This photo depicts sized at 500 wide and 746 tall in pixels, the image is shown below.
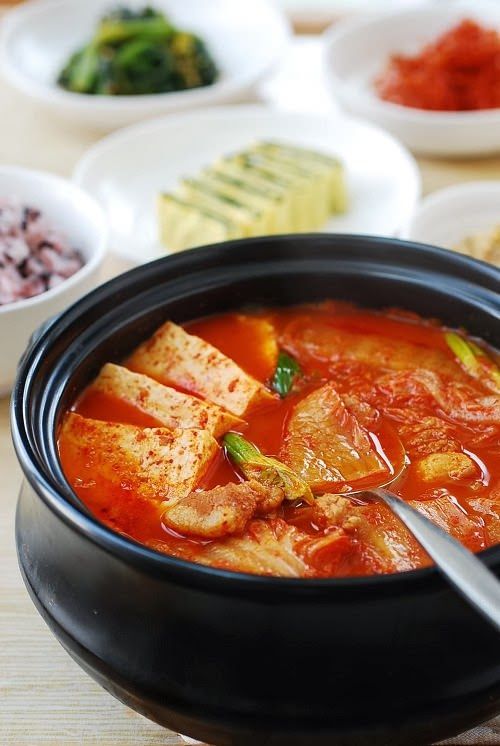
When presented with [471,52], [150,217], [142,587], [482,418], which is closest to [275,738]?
[142,587]

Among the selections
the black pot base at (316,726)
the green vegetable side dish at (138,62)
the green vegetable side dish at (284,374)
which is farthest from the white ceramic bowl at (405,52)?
the black pot base at (316,726)

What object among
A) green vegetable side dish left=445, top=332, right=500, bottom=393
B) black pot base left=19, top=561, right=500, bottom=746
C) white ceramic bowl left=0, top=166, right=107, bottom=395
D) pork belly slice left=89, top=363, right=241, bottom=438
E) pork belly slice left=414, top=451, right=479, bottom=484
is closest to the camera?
black pot base left=19, top=561, right=500, bottom=746

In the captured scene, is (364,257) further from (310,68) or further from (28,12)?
(28,12)

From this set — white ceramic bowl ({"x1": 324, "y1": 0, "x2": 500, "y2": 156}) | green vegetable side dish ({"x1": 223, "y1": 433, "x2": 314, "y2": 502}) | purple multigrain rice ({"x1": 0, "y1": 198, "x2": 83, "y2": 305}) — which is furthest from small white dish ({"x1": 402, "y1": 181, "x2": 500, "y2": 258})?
green vegetable side dish ({"x1": 223, "y1": 433, "x2": 314, "y2": 502})

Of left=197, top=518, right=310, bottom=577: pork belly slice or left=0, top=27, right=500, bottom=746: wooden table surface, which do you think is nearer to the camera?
left=197, top=518, right=310, bottom=577: pork belly slice

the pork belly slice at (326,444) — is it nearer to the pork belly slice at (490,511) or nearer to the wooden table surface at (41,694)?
the pork belly slice at (490,511)

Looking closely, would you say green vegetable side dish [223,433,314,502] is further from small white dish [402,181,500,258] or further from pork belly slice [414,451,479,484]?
small white dish [402,181,500,258]

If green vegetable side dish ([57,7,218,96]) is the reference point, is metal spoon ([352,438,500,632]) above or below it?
above
